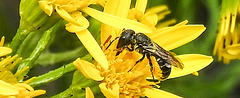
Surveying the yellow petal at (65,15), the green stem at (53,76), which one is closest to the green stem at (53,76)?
the green stem at (53,76)

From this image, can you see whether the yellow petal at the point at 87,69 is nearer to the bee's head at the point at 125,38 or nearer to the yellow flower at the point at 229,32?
the bee's head at the point at 125,38

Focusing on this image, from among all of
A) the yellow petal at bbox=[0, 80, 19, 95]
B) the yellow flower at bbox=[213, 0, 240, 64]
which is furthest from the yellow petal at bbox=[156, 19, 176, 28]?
the yellow petal at bbox=[0, 80, 19, 95]

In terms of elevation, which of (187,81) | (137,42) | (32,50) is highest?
(137,42)

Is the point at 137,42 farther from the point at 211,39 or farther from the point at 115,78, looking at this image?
the point at 211,39

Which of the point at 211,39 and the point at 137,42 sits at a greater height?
the point at 137,42

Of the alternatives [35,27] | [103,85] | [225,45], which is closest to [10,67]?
[35,27]

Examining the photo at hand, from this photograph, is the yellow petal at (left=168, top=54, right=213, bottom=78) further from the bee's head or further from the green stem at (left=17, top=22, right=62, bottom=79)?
the green stem at (left=17, top=22, right=62, bottom=79)
